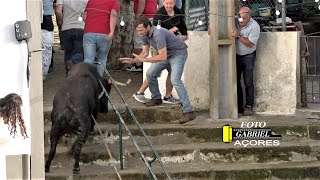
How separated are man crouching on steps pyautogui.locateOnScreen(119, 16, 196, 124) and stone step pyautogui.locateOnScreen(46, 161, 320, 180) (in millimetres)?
1036

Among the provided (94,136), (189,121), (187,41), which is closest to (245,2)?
(187,41)

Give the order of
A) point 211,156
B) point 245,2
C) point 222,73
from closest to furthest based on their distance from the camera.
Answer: point 211,156 → point 222,73 → point 245,2

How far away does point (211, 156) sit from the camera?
10.9m

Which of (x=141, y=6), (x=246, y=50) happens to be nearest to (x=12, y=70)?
(x=246, y=50)

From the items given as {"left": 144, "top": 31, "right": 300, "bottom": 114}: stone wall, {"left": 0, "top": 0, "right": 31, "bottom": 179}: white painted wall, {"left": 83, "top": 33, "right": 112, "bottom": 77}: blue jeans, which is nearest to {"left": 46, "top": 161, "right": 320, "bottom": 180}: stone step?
{"left": 144, "top": 31, "right": 300, "bottom": 114}: stone wall

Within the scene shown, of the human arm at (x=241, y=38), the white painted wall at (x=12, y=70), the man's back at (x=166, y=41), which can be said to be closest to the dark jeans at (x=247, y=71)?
the human arm at (x=241, y=38)

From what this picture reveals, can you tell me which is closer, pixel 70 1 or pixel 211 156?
pixel 211 156

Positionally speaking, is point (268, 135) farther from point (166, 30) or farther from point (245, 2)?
point (245, 2)

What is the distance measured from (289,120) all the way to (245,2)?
10.0 ft

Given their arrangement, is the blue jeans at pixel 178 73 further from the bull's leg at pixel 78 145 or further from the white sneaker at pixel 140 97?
the bull's leg at pixel 78 145

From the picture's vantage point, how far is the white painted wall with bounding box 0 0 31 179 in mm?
6113

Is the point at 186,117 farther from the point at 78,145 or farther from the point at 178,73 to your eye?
the point at 78,145

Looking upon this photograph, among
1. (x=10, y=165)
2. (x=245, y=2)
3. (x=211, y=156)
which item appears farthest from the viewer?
(x=245, y=2)

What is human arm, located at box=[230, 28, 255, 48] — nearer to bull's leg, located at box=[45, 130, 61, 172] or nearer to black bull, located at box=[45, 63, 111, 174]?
black bull, located at box=[45, 63, 111, 174]
